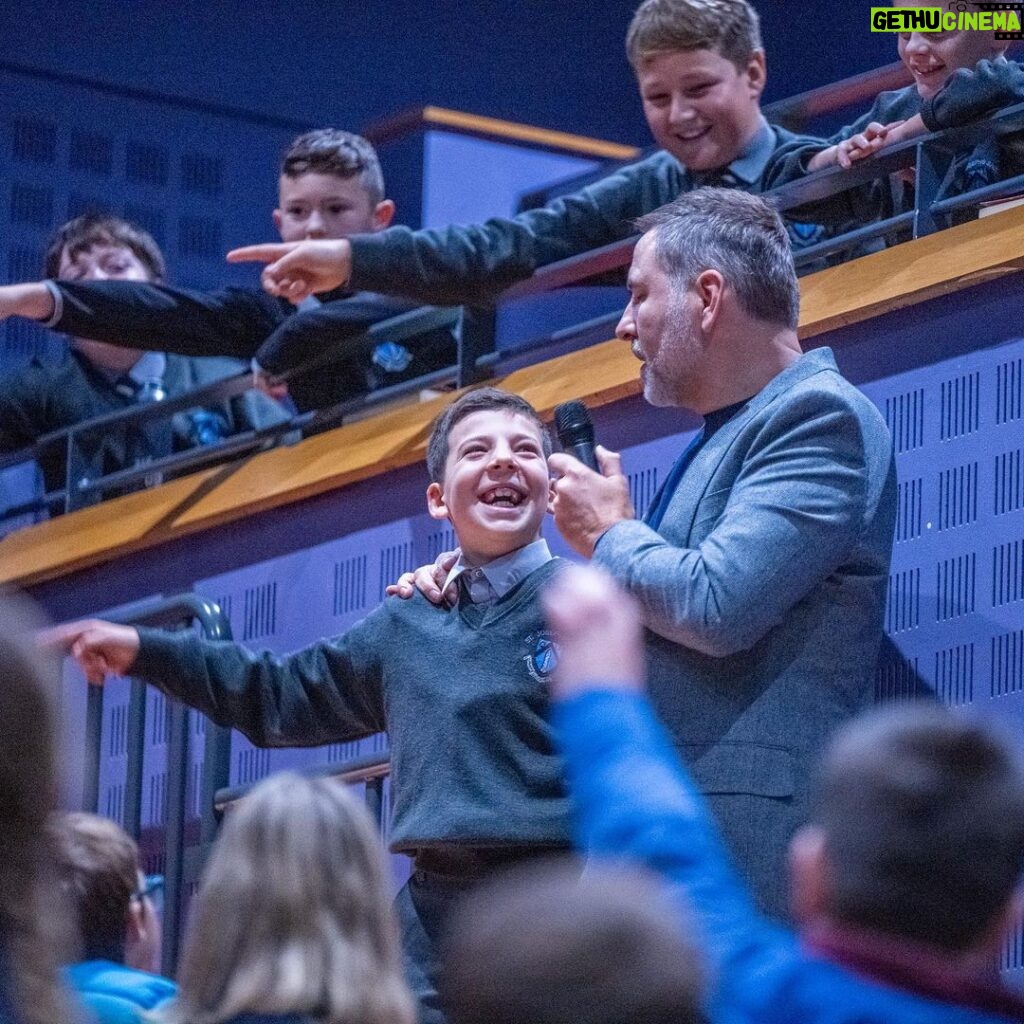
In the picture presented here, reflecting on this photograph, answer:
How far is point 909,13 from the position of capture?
3.82 m

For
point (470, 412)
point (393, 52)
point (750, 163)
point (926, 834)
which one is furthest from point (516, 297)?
point (393, 52)

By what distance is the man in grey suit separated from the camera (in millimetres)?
2594

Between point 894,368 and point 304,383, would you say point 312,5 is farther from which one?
point 894,368

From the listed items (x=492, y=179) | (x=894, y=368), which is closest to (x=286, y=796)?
(x=894, y=368)

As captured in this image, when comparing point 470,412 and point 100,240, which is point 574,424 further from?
point 100,240

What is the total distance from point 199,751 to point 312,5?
12.8 feet

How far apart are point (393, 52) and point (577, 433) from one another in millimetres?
4954

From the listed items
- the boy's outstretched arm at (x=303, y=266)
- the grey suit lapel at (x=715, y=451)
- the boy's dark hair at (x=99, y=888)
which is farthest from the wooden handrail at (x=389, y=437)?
the boy's dark hair at (x=99, y=888)

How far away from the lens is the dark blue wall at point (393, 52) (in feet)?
23.8

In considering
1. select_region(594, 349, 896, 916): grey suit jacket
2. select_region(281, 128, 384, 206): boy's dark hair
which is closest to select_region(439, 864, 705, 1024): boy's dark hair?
select_region(594, 349, 896, 916): grey suit jacket

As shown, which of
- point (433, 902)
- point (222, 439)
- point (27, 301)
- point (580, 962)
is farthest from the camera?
point (222, 439)

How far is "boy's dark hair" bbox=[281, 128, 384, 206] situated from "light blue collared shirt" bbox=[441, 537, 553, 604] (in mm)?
1741

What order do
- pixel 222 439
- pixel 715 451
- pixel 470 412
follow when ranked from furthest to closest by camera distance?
pixel 222 439 < pixel 470 412 < pixel 715 451

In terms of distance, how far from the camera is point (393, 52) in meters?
7.64
